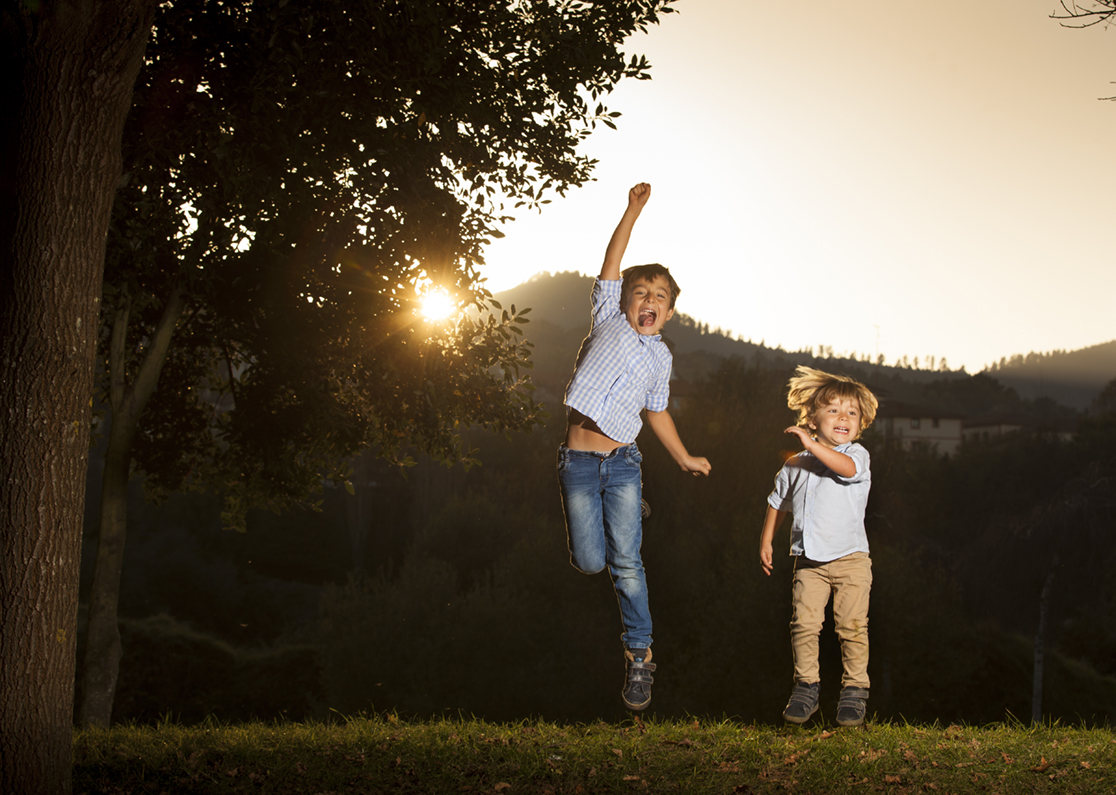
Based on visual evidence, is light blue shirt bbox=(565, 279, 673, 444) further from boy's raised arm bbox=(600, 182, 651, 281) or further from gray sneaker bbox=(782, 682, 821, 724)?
gray sneaker bbox=(782, 682, 821, 724)

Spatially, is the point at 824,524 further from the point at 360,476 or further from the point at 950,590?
the point at 360,476

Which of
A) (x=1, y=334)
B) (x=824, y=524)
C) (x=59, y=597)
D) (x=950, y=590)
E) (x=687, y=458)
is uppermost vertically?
(x=1, y=334)

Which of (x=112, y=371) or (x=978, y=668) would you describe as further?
(x=978, y=668)

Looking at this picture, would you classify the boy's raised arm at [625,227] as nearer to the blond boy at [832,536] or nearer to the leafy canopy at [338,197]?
the blond boy at [832,536]

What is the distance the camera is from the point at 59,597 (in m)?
5.57

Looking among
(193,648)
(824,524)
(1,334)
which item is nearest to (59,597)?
(1,334)

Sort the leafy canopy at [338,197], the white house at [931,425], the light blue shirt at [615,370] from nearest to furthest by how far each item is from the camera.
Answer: the light blue shirt at [615,370] → the leafy canopy at [338,197] → the white house at [931,425]

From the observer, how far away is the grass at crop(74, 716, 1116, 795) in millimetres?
6141

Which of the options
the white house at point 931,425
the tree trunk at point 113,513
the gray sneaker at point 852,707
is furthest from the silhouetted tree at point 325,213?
the white house at point 931,425

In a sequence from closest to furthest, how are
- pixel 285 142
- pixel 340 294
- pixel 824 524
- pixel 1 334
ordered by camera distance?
pixel 1 334, pixel 824 524, pixel 285 142, pixel 340 294

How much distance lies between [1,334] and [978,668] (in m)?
53.2

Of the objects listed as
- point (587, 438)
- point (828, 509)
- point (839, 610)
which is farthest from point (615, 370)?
point (839, 610)

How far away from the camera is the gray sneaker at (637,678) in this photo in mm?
6410

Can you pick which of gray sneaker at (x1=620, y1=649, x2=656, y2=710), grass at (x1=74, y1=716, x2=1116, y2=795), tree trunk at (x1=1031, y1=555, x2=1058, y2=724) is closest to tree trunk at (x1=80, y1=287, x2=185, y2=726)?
grass at (x1=74, y1=716, x2=1116, y2=795)
